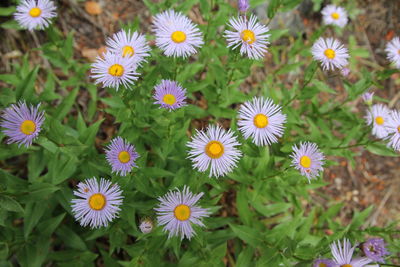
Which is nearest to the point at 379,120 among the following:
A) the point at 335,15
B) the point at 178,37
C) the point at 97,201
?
the point at 335,15

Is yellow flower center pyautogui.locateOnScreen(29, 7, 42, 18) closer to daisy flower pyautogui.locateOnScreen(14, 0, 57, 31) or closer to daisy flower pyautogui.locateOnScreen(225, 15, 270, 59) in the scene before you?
daisy flower pyautogui.locateOnScreen(14, 0, 57, 31)

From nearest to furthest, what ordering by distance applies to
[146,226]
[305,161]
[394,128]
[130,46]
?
[146,226] < [305,161] < [130,46] < [394,128]

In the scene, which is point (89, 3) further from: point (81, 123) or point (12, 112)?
point (12, 112)

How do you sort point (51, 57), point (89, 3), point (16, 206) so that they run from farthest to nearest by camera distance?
point (89, 3) < point (51, 57) < point (16, 206)

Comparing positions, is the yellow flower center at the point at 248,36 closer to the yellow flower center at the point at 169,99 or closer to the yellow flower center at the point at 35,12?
the yellow flower center at the point at 169,99

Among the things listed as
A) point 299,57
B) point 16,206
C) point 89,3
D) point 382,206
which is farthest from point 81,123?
point 382,206

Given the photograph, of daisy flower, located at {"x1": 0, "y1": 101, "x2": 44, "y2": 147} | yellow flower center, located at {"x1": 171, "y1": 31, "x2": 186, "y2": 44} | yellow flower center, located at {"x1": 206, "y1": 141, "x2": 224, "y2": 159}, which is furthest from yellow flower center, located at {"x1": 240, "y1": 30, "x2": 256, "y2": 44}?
daisy flower, located at {"x1": 0, "y1": 101, "x2": 44, "y2": 147}

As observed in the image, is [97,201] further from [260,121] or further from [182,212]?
[260,121]
